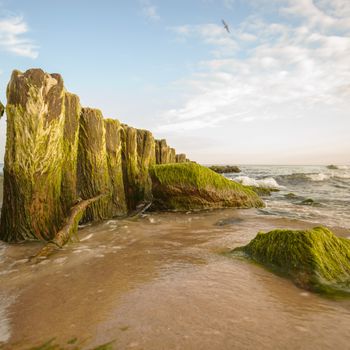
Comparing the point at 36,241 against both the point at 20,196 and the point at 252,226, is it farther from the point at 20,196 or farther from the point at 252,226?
the point at 252,226

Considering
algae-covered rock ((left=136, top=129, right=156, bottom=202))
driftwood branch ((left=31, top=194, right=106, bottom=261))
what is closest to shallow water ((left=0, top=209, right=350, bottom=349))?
driftwood branch ((left=31, top=194, right=106, bottom=261))

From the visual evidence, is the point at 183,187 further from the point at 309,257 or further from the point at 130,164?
the point at 309,257

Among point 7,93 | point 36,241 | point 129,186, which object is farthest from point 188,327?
point 129,186

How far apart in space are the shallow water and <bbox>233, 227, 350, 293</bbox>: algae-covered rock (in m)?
0.17

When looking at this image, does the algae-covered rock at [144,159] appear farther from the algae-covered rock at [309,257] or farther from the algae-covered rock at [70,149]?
the algae-covered rock at [309,257]

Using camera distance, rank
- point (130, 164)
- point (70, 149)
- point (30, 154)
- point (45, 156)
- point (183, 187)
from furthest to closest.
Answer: point (183, 187) → point (130, 164) → point (70, 149) → point (45, 156) → point (30, 154)

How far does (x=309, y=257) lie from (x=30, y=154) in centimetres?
359

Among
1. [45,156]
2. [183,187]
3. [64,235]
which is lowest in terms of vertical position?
[64,235]

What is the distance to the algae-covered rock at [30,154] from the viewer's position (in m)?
3.88

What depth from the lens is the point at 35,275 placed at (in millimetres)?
2725

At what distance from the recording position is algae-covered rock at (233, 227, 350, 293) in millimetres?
2396

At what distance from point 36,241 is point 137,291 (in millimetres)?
2374

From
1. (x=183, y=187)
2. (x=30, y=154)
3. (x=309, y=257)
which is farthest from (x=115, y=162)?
(x=309, y=257)

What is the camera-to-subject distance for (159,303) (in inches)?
76.5
